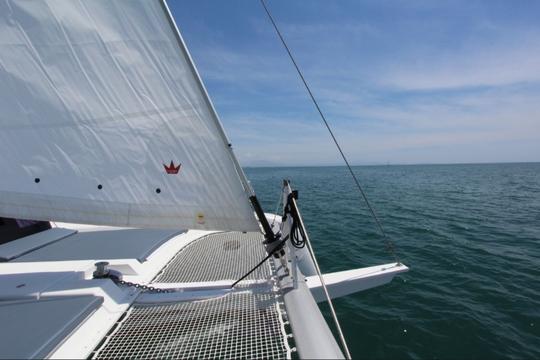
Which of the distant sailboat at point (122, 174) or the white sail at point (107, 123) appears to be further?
the white sail at point (107, 123)

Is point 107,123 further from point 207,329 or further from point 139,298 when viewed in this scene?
point 207,329

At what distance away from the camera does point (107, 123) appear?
2.81 m

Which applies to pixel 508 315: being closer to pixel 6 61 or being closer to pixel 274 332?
pixel 274 332

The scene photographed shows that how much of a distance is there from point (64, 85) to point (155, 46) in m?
1.07

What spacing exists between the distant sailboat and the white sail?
0.01 m

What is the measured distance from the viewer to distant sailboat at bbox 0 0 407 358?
8.01ft

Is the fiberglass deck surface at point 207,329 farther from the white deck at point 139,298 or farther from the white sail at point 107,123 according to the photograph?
the white sail at point 107,123

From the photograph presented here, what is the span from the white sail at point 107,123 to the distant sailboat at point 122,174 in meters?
0.01

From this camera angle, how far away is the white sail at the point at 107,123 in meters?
2.62

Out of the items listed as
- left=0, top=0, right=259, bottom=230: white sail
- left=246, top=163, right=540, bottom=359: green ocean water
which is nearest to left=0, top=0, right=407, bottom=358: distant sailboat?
left=0, top=0, right=259, bottom=230: white sail

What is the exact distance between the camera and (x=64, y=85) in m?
2.72

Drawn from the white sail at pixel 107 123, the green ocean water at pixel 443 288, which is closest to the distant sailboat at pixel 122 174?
the white sail at pixel 107 123

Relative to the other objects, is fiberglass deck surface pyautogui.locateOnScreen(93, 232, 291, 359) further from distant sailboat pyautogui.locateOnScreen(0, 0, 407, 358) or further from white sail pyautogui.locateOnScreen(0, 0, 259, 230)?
white sail pyautogui.locateOnScreen(0, 0, 259, 230)

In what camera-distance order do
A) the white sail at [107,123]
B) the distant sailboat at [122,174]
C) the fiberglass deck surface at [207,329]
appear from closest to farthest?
the fiberglass deck surface at [207,329]
the distant sailboat at [122,174]
the white sail at [107,123]
